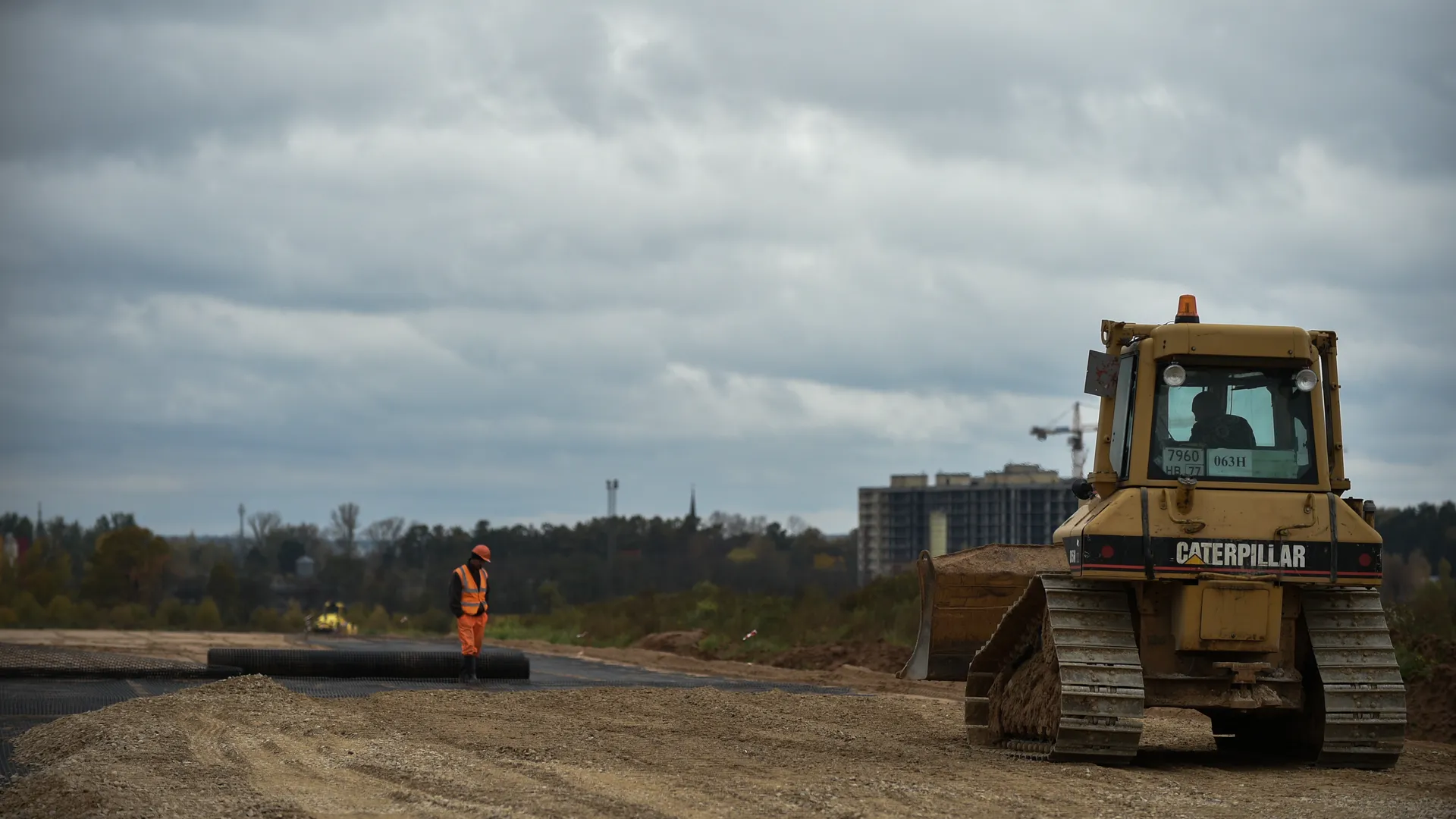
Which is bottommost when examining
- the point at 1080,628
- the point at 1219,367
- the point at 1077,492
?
the point at 1080,628

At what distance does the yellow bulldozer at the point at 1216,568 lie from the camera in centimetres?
1132

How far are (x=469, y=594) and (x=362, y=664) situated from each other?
1818 millimetres

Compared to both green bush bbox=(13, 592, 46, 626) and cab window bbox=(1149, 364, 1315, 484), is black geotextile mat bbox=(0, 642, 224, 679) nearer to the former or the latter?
cab window bbox=(1149, 364, 1315, 484)

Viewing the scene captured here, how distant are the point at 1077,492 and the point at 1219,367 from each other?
1.46 metres

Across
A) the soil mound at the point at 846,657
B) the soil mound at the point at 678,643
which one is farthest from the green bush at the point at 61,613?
the soil mound at the point at 846,657

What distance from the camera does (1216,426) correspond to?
39.0 ft

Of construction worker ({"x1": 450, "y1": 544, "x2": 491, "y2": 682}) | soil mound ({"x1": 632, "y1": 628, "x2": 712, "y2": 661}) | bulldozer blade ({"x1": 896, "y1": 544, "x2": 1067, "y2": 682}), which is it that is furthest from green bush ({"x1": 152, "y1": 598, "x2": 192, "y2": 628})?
bulldozer blade ({"x1": 896, "y1": 544, "x2": 1067, "y2": 682})

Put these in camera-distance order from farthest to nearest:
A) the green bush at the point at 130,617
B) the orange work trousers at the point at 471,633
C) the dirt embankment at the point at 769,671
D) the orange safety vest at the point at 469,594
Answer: the green bush at the point at 130,617
the dirt embankment at the point at 769,671
the orange safety vest at the point at 469,594
the orange work trousers at the point at 471,633

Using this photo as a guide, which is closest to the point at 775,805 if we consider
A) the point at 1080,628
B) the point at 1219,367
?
the point at 1080,628

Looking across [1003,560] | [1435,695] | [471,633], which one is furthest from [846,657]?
[1003,560]

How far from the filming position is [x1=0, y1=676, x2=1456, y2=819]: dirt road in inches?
355

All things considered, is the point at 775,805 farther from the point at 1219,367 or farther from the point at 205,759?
the point at 1219,367

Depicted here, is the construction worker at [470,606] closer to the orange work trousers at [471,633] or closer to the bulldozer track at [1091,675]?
the orange work trousers at [471,633]

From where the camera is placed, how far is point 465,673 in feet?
65.9
